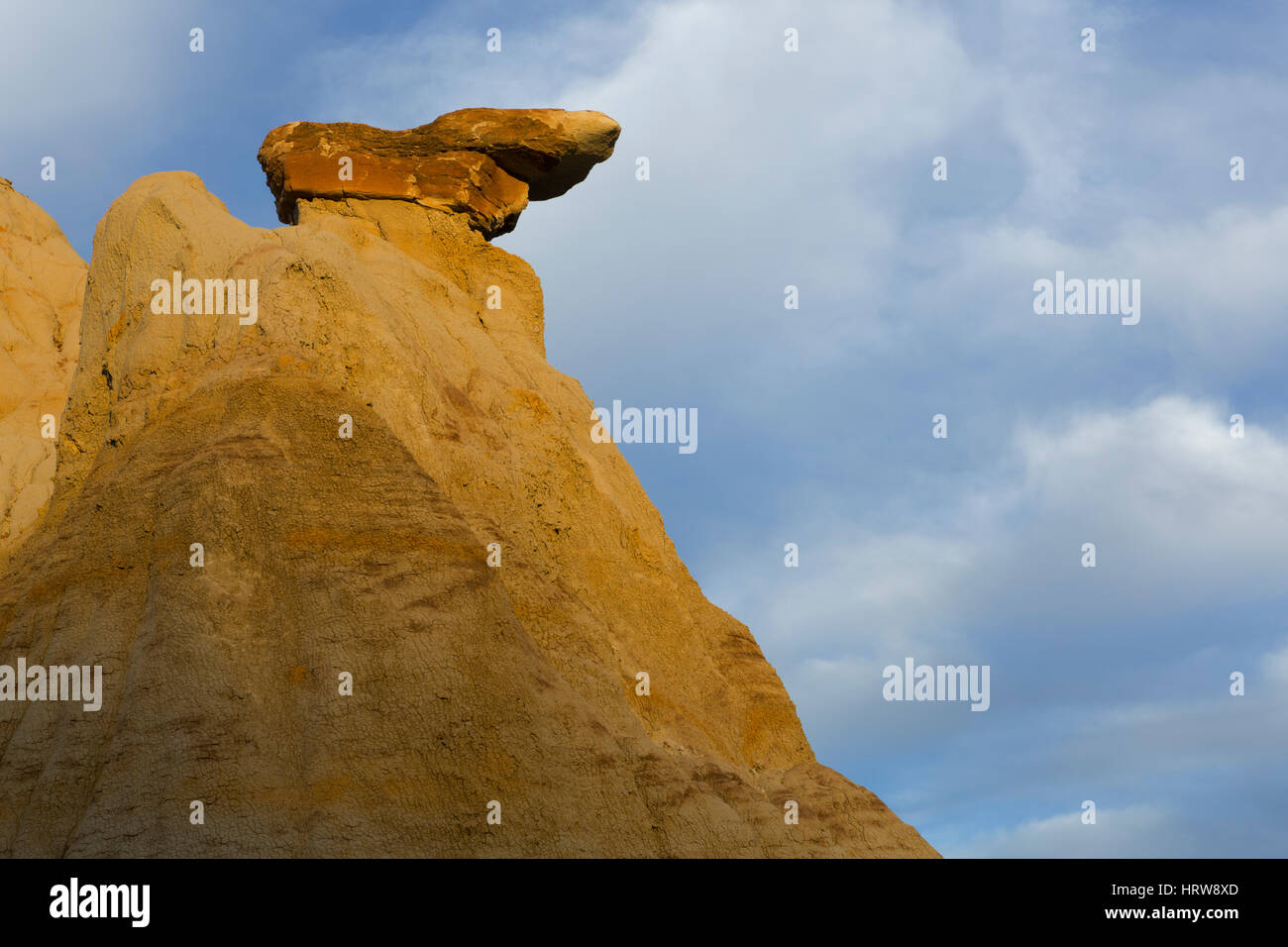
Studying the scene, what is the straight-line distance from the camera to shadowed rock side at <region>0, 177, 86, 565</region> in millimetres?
19953

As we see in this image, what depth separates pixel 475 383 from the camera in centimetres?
1933

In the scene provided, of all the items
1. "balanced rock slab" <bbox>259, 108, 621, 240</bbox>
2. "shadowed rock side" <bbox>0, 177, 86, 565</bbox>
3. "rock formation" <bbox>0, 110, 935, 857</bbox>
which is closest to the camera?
"rock formation" <bbox>0, 110, 935, 857</bbox>

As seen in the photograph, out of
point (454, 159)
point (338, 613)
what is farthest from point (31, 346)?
point (338, 613)

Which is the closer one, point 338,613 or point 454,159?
point 338,613

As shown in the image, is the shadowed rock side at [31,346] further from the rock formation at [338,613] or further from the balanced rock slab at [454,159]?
the balanced rock slab at [454,159]

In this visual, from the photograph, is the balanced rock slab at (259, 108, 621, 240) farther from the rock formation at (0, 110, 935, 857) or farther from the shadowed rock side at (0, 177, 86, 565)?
the shadowed rock side at (0, 177, 86, 565)

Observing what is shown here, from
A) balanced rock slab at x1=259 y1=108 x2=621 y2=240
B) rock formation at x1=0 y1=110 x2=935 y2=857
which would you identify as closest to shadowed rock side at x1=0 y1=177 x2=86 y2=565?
rock formation at x1=0 y1=110 x2=935 y2=857

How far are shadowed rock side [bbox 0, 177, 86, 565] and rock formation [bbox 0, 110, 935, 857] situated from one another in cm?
290

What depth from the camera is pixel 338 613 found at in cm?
1330

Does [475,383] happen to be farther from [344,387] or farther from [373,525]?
[373,525]

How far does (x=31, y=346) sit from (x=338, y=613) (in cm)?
1590

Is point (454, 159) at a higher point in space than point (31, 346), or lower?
higher

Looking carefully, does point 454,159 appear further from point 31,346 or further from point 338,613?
point 338,613
